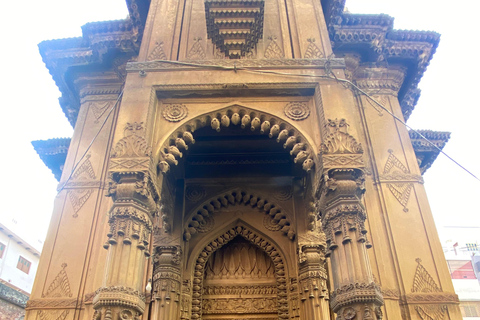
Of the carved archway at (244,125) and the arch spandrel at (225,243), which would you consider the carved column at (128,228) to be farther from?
Answer: the arch spandrel at (225,243)

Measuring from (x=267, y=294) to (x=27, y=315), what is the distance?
4753 millimetres

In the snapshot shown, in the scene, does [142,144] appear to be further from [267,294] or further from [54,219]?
[267,294]

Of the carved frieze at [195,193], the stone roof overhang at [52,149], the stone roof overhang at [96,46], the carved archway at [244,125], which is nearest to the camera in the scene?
the carved archway at [244,125]

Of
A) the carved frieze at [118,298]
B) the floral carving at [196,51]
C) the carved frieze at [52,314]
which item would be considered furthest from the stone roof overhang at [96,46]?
the carved frieze at [118,298]

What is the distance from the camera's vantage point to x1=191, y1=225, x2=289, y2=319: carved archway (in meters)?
8.49

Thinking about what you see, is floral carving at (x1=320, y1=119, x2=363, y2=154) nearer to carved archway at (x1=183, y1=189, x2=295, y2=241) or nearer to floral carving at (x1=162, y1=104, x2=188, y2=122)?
floral carving at (x1=162, y1=104, x2=188, y2=122)

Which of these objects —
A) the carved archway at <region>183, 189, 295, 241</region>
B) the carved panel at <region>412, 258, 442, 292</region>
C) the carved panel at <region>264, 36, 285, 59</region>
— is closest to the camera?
the carved panel at <region>412, 258, 442, 292</region>

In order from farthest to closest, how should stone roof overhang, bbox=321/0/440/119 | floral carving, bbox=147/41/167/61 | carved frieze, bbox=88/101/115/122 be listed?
1. stone roof overhang, bbox=321/0/440/119
2. carved frieze, bbox=88/101/115/122
3. floral carving, bbox=147/41/167/61

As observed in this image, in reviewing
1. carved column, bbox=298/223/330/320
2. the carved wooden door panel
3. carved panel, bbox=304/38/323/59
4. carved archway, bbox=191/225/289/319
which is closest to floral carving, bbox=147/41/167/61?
carved panel, bbox=304/38/323/59

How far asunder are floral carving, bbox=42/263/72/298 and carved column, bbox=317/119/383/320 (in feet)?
15.6

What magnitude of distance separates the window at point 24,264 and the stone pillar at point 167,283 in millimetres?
26598

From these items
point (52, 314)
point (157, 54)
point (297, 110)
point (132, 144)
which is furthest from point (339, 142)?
point (52, 314)

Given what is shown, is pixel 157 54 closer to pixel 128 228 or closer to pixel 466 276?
pixel 128 228

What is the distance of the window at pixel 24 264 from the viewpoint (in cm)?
2997
